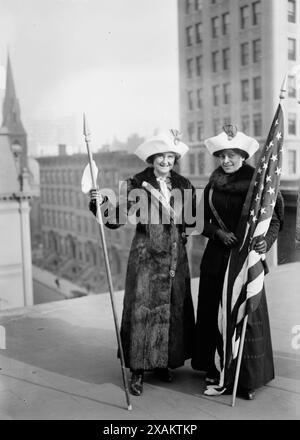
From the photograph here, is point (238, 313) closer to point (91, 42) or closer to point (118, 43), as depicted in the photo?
point (91, 42)

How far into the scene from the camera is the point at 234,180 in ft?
11.7

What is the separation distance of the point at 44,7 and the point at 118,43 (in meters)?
4.38

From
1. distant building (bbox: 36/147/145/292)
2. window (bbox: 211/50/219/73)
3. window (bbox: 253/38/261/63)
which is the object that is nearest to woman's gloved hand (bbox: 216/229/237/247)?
window (bbox: 253/38/261/63)

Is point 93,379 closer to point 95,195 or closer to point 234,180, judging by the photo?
point 95,195

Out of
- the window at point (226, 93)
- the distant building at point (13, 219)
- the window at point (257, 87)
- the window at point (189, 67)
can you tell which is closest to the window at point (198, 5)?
the window at point (189, 67)

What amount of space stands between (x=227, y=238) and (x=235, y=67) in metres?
29.1

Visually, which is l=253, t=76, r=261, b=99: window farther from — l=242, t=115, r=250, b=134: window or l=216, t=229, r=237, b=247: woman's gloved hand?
l=216, t=229, r=237, b=247: woman's gloved hand

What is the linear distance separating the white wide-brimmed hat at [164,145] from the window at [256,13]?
91.5ft

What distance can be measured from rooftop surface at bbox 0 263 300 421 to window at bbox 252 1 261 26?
2648 centimetres

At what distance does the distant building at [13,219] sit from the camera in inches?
1400

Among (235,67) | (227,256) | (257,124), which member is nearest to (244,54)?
(235,67)

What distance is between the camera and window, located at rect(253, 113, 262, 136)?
30.3m

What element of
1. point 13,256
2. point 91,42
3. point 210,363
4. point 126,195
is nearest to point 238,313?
point 210,363

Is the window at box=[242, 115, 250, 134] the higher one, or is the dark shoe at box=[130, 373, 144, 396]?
the window at box=[242, 115, 250, 134]
